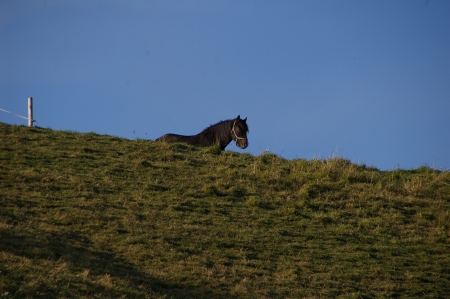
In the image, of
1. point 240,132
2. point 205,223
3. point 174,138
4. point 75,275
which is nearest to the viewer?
point 75,275

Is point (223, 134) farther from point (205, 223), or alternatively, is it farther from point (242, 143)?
point (205, 223)

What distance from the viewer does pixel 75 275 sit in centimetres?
991

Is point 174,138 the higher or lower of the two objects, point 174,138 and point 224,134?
the higher

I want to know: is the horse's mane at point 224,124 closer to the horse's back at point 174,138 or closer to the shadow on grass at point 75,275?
the horse's back at point 174,138

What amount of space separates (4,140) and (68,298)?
1015 cm

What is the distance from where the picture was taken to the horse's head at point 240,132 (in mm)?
22625

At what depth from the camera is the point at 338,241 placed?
1403 centimetres

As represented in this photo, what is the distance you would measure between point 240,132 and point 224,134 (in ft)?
2.04

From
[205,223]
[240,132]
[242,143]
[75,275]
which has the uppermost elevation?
[240,132]

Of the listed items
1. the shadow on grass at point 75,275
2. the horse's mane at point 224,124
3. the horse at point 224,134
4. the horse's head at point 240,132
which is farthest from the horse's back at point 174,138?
the shadow on grass at point 75,275

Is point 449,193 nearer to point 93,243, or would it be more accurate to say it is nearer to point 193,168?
point 193,168

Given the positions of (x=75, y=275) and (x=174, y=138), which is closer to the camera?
(x=75, y=275)

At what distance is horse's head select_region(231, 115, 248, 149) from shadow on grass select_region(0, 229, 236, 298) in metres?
11.2

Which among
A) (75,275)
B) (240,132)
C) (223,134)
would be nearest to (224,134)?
(223,134)
